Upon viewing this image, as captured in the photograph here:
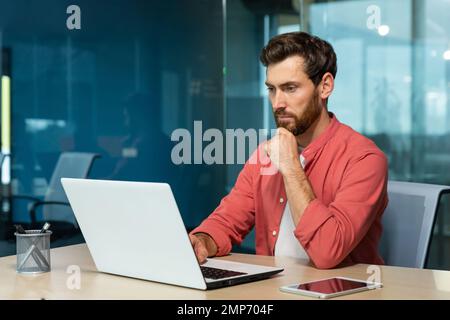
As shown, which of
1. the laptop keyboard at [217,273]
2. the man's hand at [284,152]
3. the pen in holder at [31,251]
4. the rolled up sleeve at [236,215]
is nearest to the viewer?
the laptop keyboard at [217,273]

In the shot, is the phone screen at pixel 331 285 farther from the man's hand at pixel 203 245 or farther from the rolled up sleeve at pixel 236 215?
the rolled up sleeve at pixel 236 215

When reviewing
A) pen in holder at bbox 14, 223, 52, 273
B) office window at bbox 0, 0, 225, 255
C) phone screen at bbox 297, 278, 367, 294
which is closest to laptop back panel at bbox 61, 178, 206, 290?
pen in holder at bbox 14, 223, 52, 273

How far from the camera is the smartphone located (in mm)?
1477

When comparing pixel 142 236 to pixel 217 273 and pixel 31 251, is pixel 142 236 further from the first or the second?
pixel 31 251

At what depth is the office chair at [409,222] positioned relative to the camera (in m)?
2.07

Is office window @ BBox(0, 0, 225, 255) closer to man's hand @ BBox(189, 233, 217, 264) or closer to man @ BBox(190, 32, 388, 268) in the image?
man @ BBox(190, 32, 388, 268)

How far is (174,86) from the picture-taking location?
16.5 ft

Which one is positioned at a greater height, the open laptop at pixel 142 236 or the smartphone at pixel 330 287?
the open laptop at pixel 142 236

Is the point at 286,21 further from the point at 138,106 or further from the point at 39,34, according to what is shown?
the point at 39,34

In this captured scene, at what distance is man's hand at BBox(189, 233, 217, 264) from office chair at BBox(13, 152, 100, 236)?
6.35 ft

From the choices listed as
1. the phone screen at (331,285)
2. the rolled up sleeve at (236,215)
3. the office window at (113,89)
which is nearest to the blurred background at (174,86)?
the office window at (113,89)

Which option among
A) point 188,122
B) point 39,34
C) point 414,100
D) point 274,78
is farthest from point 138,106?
point 274,78

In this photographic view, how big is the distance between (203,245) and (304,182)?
13.7 inches

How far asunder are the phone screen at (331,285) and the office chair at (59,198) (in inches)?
97.9
